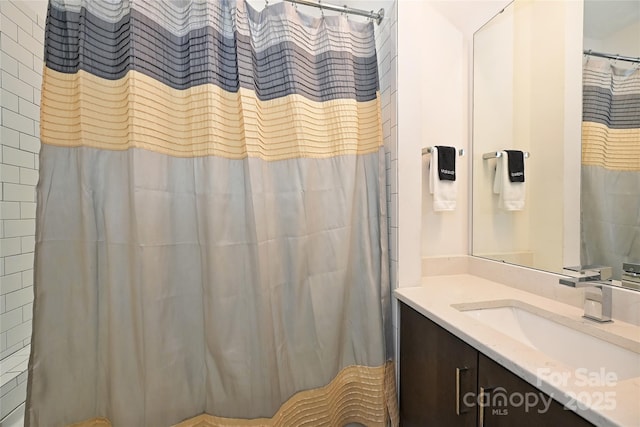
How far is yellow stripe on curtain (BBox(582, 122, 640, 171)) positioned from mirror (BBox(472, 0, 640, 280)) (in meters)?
0.04

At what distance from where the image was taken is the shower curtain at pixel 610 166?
88cm

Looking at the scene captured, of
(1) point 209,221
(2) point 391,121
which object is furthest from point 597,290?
(1) point 209,221

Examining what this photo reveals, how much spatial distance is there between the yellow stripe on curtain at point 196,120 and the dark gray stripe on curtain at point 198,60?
0.14 feet

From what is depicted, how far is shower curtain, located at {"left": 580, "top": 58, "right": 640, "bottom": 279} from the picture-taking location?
34.7 inches

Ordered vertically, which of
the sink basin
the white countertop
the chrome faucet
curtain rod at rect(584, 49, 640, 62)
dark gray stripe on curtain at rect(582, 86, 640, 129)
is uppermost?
Result: curtain rod at rect(584, 49, 640, 62)

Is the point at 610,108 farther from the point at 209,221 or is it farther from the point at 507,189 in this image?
the point at 209,221

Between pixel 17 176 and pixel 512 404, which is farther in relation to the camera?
pixel 17 176

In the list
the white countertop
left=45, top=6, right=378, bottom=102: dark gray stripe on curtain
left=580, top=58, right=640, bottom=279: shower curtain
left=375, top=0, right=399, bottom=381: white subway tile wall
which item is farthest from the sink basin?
left=45, top=6, right=378, bottom=102: dark gray stripe on curtain

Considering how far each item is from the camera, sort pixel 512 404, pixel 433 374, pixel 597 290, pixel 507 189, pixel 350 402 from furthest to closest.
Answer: pixel 507 189, pixel 350 402, pixel 433 374, pixel 597 290, pixel 512 404

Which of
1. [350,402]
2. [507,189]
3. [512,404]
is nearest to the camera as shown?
[512,404]

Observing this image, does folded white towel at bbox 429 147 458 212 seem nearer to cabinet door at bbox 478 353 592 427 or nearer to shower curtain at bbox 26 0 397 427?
shower curtain at bbox 26 0 397 427

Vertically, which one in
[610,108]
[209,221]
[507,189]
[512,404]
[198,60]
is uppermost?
[198,60]

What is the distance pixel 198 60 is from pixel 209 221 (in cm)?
66

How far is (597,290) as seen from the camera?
859 mm
